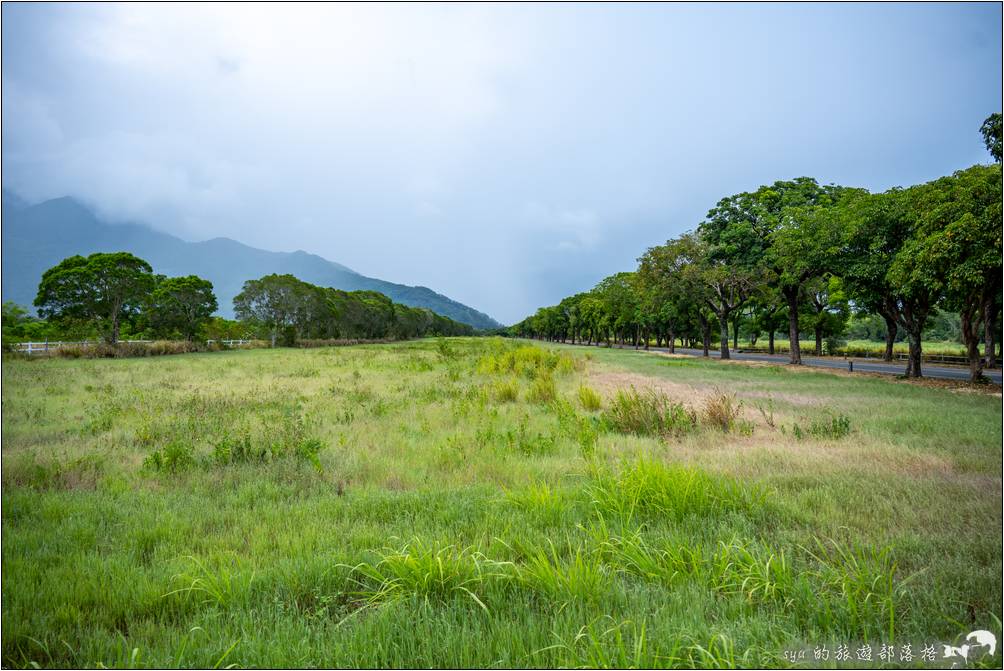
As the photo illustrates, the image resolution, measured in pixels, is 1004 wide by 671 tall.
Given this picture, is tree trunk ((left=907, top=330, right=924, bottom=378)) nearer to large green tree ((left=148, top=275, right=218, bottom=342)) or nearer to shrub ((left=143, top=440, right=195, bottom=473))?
shrub ((left=143, top=440, right=195, bottom=473))

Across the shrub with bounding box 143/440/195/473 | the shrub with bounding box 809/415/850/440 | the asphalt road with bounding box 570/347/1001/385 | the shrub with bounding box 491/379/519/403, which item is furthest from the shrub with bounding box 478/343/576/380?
the asphalt road with bounding box 570/347/1001/385

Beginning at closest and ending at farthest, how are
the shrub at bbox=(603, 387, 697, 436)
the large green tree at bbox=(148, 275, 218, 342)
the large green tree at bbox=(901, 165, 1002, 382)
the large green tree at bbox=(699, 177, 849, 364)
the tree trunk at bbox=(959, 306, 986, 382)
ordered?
the shrub at bbox=(603, 387, 697, 436) < the large green tree at bbox=(901, 165, 1002, 382) < the tree trunk at bbox=(959, 306, 986, 382) < the large green tree at bbox=(699, 177, 849, 364) < the large green tree at bbox=(148, 275, 218, 342)

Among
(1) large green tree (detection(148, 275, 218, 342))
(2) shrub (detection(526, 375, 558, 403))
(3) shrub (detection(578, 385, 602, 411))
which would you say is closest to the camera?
(3) shrub (detection(578, 385, 602, 411))

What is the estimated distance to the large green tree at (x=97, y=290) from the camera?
36594 millimetres

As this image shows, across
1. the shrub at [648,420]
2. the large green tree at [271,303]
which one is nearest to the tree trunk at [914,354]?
the shrub at [648,420]

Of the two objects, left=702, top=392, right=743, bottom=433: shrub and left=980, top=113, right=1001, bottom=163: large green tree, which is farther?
left=980, top=113, right=1001, bottom=163: large green tree

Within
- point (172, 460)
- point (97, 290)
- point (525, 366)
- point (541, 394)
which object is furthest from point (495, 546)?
point (97, 290)

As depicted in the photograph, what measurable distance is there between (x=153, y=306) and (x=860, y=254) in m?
59.0

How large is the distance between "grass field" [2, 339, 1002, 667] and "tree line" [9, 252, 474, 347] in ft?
129

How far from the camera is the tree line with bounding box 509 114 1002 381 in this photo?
1446cm

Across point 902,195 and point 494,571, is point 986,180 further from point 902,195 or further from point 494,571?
point 494,571

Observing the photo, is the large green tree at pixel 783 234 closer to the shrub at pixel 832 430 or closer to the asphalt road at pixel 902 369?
the asphalt road at pixel 902 369

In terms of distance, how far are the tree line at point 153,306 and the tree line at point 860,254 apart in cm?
4705

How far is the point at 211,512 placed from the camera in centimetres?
461
